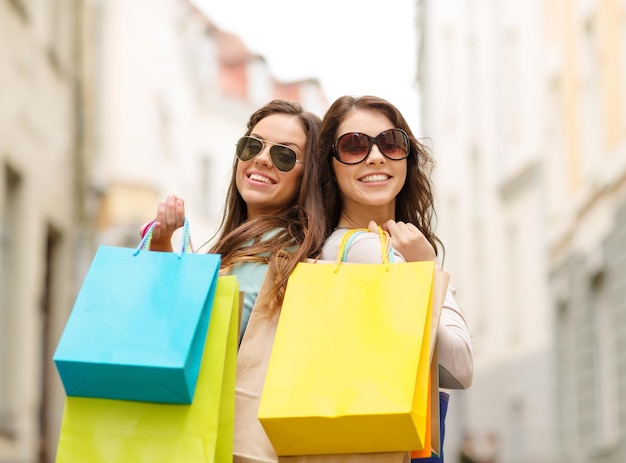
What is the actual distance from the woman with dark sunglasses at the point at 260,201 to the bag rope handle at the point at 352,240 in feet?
0.54

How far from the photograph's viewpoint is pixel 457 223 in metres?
34.2

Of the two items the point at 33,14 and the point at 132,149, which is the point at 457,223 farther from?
the point at 33,14

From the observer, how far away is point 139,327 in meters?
2.74

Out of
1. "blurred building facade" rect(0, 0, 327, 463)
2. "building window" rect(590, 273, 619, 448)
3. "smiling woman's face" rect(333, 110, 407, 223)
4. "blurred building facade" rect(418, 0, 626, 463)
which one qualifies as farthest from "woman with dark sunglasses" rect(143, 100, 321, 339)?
"building window" rect(590, 273, 619, 448)

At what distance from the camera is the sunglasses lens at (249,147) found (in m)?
3.32

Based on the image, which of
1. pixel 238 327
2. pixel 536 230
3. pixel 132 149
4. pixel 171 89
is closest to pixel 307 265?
pixel 238 327

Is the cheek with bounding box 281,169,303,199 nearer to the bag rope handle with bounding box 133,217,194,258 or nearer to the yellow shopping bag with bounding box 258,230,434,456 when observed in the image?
the bag rope handle with bounding box 133,217,194,258

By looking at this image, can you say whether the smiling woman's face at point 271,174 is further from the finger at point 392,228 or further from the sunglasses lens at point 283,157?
the finger at point 392,228

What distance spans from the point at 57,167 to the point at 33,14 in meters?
2.09

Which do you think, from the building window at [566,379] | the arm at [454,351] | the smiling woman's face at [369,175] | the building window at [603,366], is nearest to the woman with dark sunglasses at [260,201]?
the smiling woman's face at [369,175]

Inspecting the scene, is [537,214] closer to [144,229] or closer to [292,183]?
[292,183]

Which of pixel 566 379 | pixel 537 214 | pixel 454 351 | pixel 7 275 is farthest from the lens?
pixel 537 214

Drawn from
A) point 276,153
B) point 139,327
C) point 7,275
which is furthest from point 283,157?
point 7,275

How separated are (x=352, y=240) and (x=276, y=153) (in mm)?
423
